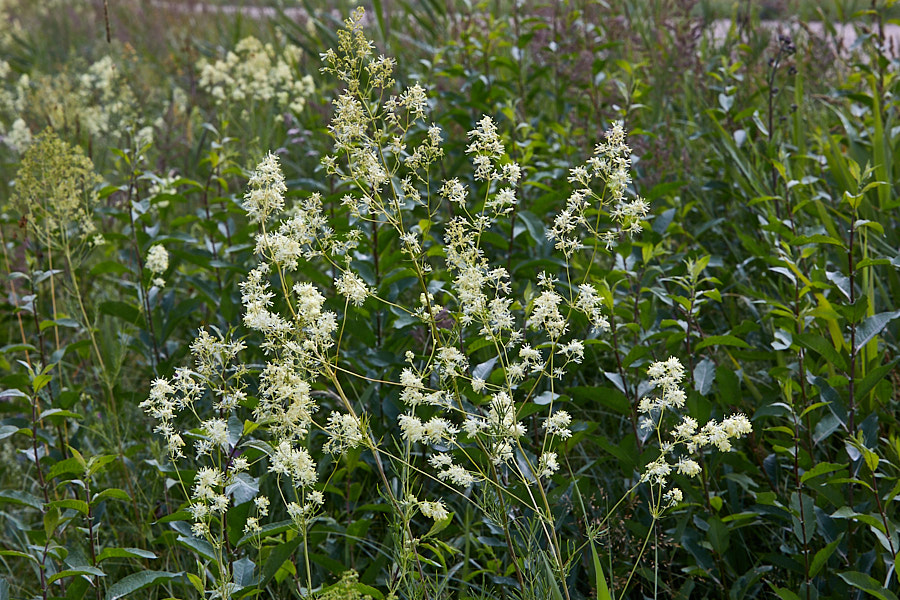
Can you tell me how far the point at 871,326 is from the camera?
5.85ft

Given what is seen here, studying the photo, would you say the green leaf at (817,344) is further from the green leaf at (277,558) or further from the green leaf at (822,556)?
the green leaf at (277,558)

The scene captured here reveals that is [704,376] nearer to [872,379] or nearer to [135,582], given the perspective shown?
[872,379]

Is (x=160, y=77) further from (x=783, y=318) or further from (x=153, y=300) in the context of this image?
(x=783, y=318)

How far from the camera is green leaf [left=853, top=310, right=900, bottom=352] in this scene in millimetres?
1749

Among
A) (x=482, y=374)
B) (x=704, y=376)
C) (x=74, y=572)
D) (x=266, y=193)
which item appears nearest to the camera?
(x=266, y=193)

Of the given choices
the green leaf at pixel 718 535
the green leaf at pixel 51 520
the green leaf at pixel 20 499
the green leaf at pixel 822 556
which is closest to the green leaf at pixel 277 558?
the green leaf at pixel 51 520

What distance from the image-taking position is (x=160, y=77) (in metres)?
6.20

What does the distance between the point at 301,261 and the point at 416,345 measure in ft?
1.44

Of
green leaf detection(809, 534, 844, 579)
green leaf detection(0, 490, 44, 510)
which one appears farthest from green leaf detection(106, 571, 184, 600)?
green leaf detection(809, 534, 844, 579)

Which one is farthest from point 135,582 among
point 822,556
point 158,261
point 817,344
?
point 817,344

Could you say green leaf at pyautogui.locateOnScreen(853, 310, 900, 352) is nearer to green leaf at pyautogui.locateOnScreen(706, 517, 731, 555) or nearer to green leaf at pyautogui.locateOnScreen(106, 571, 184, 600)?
green leaf at pyautogui.locateOnScreen(706, 517, 731, 555)

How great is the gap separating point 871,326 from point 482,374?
89 cm

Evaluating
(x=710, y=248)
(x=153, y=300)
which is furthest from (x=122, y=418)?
(x=710, y=248)

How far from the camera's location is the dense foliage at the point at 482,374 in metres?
1.41
